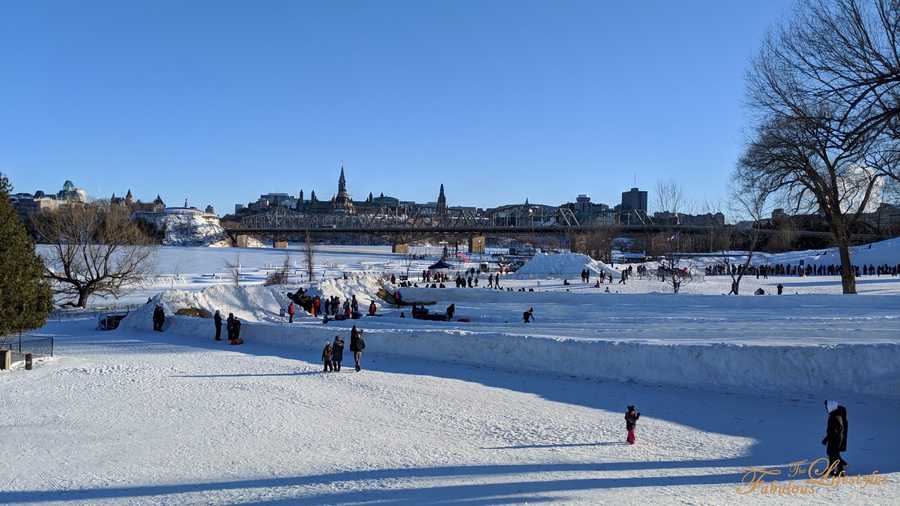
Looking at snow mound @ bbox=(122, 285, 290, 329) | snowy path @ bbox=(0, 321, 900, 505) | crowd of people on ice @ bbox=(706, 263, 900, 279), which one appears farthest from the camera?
crowd of people on ice @ bbox=(706, 263, 900, 279)

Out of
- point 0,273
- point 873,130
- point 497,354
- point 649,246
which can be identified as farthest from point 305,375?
point 649,246

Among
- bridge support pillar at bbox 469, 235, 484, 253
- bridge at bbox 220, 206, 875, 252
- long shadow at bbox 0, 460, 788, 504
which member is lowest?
long shadow at bbox 0, 460, 788, 504

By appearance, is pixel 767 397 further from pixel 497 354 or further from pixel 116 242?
pixel 116 242

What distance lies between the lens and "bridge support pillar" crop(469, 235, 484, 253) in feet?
385

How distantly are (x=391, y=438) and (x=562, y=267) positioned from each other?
40.5 meters

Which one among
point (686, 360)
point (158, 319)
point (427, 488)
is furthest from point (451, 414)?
point (158, 319)

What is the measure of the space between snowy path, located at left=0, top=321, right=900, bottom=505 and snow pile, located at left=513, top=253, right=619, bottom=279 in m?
33.1

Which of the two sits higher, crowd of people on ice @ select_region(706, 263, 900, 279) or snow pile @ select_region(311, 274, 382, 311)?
crowd of people on ice @ select_region(706, 263, 900, 279)

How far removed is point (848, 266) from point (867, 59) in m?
15.9

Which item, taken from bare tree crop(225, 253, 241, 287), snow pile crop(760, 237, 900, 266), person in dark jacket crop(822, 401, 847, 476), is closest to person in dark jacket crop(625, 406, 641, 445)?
person in dark jacket crop(822, 401, 847, 476)

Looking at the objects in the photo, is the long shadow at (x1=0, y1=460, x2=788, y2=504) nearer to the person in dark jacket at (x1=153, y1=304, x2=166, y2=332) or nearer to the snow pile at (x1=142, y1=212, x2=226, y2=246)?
the person in dark jacket at (x1=153, y1=304, x2=166, y2=332)

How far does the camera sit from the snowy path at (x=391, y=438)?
7711 mm

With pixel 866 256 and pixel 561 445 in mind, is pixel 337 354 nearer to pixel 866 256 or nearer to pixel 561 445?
pixel 561 445

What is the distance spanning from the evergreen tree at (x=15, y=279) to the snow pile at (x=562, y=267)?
33.7 meters
